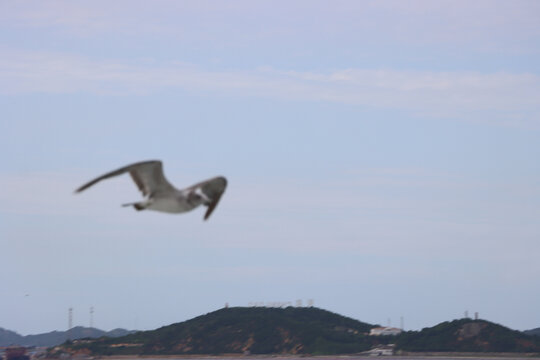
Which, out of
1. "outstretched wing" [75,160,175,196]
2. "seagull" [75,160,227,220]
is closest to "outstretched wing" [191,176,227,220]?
"seagull" [75,160,227,220]

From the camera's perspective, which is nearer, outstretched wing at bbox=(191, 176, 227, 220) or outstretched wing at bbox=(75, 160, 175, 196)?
outstretched wing at bbox=(75, 160, 175, 196)

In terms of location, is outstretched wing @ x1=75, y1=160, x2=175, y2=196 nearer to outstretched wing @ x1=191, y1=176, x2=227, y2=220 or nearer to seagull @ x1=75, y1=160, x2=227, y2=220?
seagull @ x1=75, y1=160, x2=227, y2=220

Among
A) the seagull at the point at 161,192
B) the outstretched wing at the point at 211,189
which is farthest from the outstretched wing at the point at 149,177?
the outstretched wing at the point at 211,189

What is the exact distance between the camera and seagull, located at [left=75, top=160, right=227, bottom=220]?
113ft

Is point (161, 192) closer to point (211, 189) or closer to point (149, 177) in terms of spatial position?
point (149, 177)

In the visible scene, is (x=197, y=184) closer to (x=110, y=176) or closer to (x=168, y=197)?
(x=168, y=197)

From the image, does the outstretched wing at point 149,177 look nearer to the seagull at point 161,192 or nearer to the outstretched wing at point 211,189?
the seagull at point 161,192

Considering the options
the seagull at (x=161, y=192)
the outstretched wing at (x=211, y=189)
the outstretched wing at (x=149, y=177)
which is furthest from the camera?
the outstretched wing at (x=211, y=189)

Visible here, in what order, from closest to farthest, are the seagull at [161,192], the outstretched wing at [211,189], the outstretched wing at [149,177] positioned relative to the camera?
1. the outstretched wing at [149,177]
2. the seagull at [161,192]
3. the outstretched wing at [211,189]

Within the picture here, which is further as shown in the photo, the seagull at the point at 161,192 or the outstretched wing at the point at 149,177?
the seagull at the point at 161,192

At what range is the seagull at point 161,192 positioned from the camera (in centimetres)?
3441

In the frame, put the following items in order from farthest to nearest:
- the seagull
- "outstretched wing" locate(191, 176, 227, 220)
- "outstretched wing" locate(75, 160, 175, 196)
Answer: "outstretched wing" locate(191, 176, 227, 220) < the seagull < "outstretched wing" locate(75, 160, 175, 196)

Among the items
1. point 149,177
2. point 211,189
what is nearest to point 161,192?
point 149,177

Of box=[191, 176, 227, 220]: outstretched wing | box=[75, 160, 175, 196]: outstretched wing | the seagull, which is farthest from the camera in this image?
box=[191, 176, 227, 220]: outstretched wing
